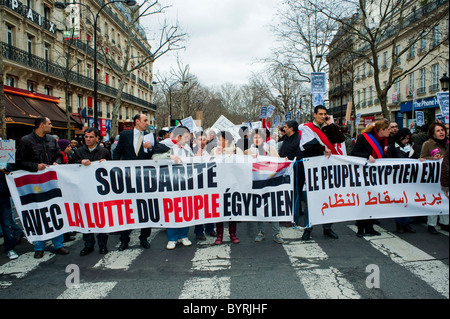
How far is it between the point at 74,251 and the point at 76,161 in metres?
1.43

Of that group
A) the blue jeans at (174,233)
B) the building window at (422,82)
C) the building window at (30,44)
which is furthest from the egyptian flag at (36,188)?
the building window at (422,82)

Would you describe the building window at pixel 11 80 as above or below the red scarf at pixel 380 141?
above

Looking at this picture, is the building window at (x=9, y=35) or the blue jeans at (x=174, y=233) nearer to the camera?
the blue jeans at (x=174, y=233)

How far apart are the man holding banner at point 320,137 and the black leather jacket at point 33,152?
4167mm

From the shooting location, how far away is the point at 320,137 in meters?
5.88

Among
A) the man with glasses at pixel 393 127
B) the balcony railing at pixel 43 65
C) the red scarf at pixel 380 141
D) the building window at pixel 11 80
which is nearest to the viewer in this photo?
the red scarf at pixel 380 141

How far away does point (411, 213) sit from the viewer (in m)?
5.66

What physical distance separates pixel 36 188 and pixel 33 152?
0.55m

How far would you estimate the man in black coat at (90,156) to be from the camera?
5.34 metres

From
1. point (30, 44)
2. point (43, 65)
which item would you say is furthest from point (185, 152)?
point (30, 44)

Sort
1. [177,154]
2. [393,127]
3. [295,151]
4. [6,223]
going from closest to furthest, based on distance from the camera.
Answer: [6,223] → [177,154] → [295,151] → [393,127]

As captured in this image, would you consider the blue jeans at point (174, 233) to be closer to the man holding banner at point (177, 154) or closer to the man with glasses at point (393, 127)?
the man holding banner at point (177, 154)

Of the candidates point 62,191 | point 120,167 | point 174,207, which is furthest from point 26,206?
point 174,207

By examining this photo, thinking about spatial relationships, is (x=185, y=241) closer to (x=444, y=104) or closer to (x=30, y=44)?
(x=444, y=104)
